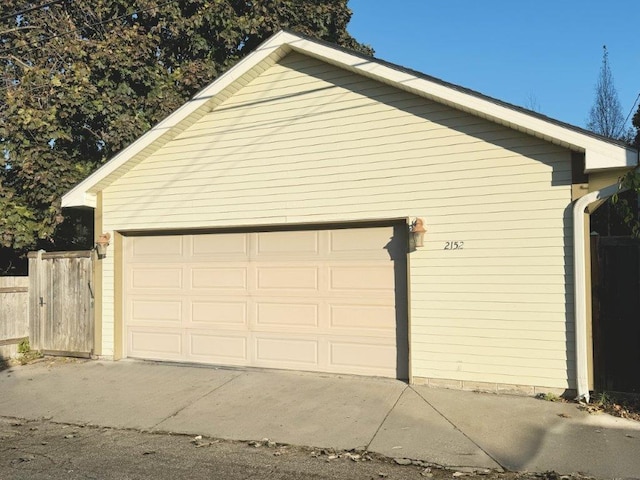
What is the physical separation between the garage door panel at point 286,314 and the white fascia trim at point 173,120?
10.3ft

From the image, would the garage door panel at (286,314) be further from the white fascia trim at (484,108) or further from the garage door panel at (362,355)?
the white fascia trim at (484,108)

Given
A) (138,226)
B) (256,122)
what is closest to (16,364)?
(138,226)

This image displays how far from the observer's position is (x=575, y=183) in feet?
19.7

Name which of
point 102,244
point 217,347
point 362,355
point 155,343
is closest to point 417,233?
point 362,355

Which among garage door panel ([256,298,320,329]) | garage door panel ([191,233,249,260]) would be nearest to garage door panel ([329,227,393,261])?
garage door panel ([256,298,320,329])

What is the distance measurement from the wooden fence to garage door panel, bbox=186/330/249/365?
3.21m

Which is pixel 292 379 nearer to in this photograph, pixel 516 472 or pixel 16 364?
pixel 516 472

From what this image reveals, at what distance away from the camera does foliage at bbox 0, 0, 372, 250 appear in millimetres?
9797

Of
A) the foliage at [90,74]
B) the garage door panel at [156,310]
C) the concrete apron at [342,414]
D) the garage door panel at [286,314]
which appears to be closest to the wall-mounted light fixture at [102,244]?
the garage door panel at [156,310]

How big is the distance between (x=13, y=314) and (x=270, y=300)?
478 cm

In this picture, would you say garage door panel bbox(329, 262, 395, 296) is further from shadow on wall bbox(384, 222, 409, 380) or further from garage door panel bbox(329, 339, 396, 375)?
garage door panel bbox(329, 339, 396, 375)

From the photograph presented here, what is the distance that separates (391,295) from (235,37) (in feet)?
27.4

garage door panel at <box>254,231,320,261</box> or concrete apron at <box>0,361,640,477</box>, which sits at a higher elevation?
garage door panel at <box>254,231,320,261</box>

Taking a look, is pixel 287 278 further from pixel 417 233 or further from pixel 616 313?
pixel 616 313
